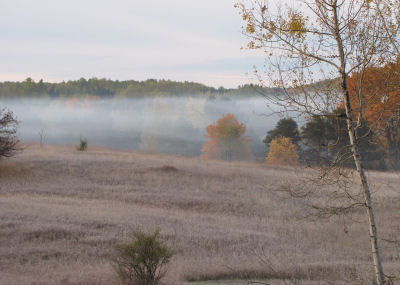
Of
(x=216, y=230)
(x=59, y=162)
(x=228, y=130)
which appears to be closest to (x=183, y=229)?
(x=216, y=230)

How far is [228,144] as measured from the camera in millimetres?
72625

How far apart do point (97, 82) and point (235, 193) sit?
14751 centimetres

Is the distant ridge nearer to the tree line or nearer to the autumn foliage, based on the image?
the tree line

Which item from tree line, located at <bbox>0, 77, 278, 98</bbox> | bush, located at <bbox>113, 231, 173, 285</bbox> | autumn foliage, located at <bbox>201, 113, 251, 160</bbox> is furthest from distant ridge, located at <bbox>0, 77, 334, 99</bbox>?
bush, located at <bbox>113, 231, 173, 285</bbox>

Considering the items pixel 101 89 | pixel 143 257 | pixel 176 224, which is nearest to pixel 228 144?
pixel 176 224

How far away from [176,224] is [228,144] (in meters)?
54.7

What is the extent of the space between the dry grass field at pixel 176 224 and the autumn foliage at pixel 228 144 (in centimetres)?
3690

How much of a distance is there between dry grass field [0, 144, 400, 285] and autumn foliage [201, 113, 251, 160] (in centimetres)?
3690

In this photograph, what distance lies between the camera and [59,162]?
32.8 metres

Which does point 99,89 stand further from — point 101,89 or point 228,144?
point 228,144

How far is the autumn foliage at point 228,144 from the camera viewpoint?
71625 millimetres

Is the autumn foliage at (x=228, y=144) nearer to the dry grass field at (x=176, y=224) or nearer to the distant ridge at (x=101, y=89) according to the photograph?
the dry grass field at (x=176, y=224)

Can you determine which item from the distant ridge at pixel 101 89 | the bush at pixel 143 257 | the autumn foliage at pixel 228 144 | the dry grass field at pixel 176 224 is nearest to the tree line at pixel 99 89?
the distant ridge at pixel 101 89

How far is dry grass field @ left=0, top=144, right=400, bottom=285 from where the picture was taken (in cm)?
1182
